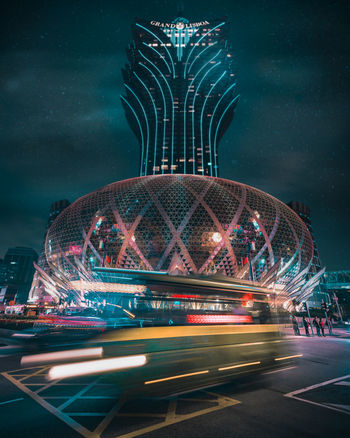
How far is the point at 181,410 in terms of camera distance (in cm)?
396

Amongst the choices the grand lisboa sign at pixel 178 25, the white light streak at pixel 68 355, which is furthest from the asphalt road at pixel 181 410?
the grand lisboa sign at pixel 178 25

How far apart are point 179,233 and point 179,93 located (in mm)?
94418

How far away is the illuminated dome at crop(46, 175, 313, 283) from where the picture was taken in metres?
44.4

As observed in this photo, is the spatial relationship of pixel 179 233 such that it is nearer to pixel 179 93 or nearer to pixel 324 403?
pixel 324 403

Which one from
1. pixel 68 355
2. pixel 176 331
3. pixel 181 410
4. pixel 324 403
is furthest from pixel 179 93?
pixel 181 410

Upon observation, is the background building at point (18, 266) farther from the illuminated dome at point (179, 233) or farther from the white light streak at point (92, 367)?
the white light streak at point (92, 367)

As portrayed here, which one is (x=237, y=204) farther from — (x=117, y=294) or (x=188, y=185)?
(x=117, y=294)

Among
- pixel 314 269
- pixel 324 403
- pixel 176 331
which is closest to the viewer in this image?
pixel 324 403

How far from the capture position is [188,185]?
52.8 m

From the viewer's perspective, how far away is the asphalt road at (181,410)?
331cm

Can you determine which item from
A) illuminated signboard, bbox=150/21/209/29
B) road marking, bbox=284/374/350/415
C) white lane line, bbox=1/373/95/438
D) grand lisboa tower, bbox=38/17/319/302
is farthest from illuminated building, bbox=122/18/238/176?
white lane line, bbox=1/373/95/438

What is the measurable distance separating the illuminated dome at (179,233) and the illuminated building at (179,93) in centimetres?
5380

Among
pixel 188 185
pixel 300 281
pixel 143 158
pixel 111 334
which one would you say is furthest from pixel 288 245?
pixel 143 158

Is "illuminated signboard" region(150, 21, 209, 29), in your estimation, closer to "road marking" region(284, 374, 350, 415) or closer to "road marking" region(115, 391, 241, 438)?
"road marking" region(284, 374, 350, 415)
